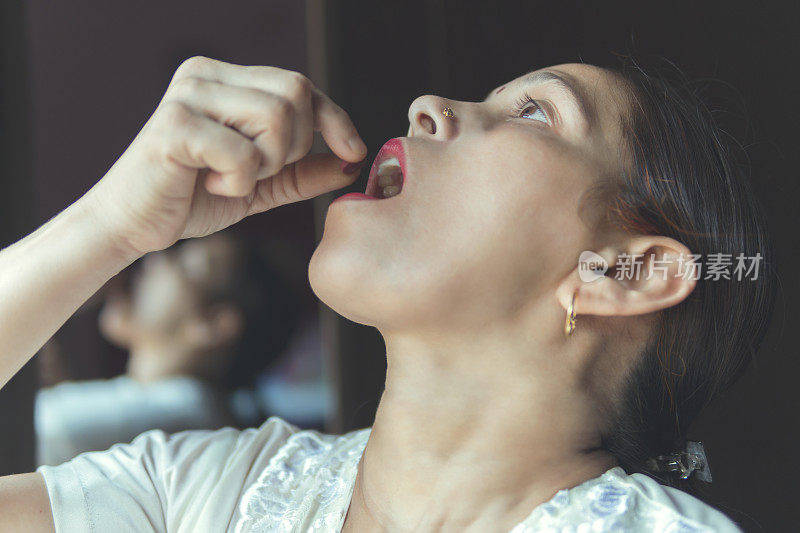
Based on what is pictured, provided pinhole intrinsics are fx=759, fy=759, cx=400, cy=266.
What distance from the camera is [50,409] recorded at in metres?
2.52

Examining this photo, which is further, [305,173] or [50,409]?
[50,409]

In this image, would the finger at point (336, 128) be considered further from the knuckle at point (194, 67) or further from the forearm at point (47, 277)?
the forearm at point (47, 277)

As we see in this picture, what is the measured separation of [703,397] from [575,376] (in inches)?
11.4

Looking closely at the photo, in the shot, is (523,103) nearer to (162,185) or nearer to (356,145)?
(356,145)

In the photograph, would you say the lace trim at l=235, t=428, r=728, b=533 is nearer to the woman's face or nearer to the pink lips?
the woman's face

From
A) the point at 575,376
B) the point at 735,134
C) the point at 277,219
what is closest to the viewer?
the point at 575,376

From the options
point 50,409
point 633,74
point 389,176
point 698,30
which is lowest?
point 50,409

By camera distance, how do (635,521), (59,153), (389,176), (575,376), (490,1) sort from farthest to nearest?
(59,153) → (490,1) → (389,176) → (575,376) → (635,521)

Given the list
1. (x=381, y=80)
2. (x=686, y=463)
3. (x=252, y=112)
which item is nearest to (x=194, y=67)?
(x=252, y=112)

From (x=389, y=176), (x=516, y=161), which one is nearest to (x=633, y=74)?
(x=516, y=161)

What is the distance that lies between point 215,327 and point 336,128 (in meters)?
1.78

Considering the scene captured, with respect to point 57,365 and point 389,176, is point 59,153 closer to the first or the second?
point 57,365

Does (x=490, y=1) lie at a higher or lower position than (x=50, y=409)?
higher

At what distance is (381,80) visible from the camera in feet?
8.02
